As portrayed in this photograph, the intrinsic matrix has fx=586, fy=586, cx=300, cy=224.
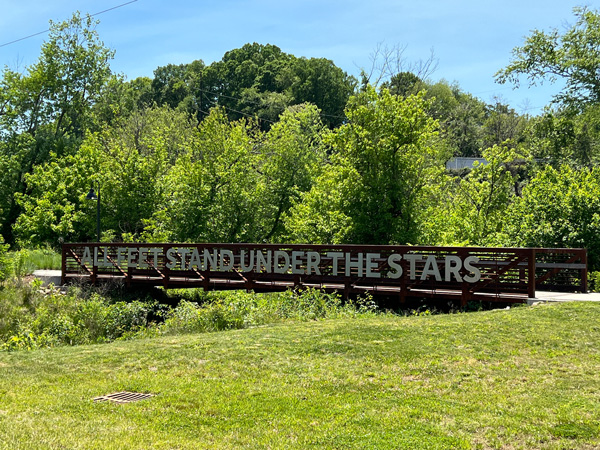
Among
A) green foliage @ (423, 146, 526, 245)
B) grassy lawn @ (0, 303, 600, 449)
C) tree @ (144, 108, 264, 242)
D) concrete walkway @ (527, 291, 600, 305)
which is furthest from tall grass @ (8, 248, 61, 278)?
concrete walkway @ (527, 291, 600, 305)

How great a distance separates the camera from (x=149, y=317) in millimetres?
19391

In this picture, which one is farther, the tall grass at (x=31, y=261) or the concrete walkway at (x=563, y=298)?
the tall grass at (x=31, y=261)

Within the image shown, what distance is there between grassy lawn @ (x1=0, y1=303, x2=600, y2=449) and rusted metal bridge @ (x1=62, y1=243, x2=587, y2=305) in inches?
178

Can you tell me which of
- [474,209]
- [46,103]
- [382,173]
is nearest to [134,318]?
[382,173]

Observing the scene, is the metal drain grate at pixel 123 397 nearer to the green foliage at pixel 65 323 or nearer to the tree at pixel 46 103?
the green foliage at pixel 65 323

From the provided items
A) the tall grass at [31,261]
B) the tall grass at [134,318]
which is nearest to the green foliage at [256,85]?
the tall grass at [31,261]

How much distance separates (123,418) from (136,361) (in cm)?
302

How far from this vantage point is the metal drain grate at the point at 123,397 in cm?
677

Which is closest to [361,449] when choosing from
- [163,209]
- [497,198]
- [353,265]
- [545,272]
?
[353,265]

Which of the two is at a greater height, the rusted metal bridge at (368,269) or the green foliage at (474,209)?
the green foliage at (474,209)

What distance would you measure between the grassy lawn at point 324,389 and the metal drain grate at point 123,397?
17 cm

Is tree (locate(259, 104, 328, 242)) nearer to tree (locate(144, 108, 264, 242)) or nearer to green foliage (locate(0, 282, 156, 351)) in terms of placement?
tree (locate(144, 108, 264, 242))

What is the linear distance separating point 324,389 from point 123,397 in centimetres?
240

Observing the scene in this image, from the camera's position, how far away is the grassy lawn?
5.49 m
